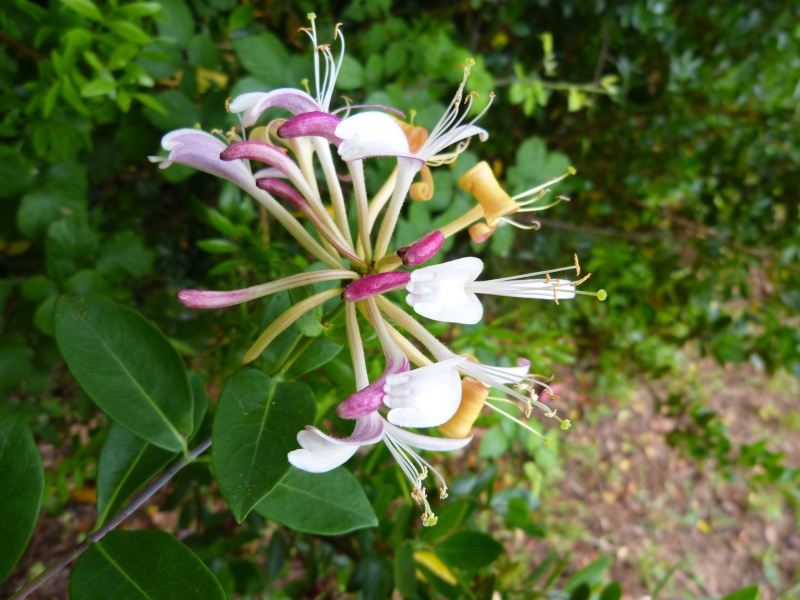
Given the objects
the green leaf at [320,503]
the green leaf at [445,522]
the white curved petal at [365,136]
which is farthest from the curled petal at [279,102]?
the green leaf at [445,522]

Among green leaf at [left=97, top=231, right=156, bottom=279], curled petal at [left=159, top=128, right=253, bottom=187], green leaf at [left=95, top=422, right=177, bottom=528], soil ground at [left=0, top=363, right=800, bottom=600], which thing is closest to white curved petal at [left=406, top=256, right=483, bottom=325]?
curled petal at [left=159, top=128, right=253, bottom=187]

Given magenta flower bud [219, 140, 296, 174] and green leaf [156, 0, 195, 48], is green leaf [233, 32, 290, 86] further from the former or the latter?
magenta flower bud [219, 140, 296, 174]

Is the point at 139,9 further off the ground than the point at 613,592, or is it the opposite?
the point at 139,9

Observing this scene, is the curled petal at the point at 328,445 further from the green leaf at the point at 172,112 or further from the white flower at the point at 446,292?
the green leaf at the point at 172,112

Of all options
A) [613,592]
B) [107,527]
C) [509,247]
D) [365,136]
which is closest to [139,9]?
[365,136]

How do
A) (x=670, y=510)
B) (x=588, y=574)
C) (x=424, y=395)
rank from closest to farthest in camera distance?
(x=424, y=395) < (x=588, y=574) < (x=670, y=510)

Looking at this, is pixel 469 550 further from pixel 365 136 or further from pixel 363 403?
pixel 365 136

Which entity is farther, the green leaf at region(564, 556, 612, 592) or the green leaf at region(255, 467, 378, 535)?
the green leaf at region(564, 556, 612, 592)
